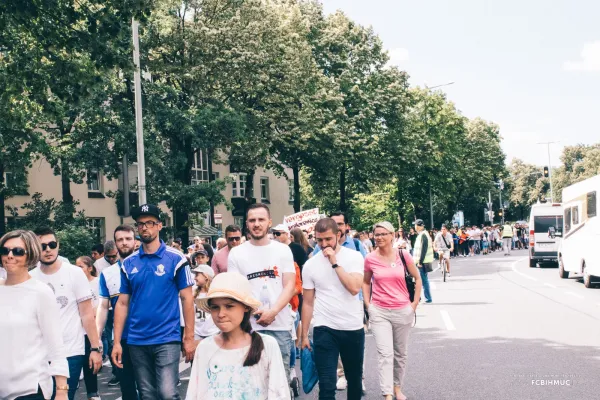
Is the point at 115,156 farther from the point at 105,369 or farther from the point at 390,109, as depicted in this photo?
the point at 390,109

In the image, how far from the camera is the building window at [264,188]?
5331 cm

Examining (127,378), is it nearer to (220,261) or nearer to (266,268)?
(266,268)

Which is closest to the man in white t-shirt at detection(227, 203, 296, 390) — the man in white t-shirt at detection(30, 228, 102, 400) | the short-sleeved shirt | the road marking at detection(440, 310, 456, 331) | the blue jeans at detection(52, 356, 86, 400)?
the man in white t-shirt at detection(30, 228, 102, 400)

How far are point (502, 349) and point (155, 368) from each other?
6.27m

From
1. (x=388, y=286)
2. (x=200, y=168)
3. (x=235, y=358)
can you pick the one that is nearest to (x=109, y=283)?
(x=388, y=286)

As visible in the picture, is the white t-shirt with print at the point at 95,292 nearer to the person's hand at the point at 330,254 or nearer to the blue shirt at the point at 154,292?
the blue shirt at the point at 154,292

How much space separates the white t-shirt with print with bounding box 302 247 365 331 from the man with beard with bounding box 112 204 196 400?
121 centimetres

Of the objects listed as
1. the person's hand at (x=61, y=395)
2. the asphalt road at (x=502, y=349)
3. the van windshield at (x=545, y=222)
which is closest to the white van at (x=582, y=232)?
the asphalt road at (x=502, y=349)

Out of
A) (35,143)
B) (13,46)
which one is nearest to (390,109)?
(35,143)

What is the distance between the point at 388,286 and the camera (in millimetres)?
7309

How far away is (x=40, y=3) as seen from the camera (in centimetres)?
1291

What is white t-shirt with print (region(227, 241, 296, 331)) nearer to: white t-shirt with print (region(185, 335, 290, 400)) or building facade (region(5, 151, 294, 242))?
white t-shirt with print (region(185, 335, 290, 400))

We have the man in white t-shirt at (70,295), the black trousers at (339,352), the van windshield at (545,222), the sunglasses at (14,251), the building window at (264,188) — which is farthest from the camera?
the building window at (264,188)

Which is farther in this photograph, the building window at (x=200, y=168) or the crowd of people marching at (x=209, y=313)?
the building window at (x=200, y=168)
